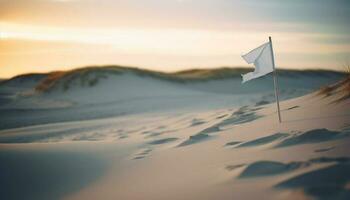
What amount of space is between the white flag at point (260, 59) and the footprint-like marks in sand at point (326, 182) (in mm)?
1976

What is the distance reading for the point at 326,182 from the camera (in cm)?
244

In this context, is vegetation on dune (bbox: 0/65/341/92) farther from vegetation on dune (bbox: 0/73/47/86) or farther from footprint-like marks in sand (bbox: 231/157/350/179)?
vegetation on dune (bbox: 0/73/47/86)

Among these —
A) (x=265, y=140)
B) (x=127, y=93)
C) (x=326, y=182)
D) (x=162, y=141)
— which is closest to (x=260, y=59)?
(x=265, y=140)

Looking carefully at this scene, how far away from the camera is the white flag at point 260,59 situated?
4.54 m

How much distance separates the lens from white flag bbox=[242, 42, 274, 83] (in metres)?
4.54

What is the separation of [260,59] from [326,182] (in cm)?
239

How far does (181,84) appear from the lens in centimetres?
2277

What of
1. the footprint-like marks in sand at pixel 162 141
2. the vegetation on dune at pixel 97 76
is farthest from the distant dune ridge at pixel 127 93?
the footprint-like marks in sand at pixel 162 141

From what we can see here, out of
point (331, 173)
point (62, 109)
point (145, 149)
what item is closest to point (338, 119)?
point (331, 173)

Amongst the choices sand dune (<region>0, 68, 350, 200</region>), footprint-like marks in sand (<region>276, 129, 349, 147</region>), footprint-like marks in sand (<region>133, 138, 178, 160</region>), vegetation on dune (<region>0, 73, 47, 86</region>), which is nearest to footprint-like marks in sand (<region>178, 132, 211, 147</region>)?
sand dune (<region>0, 68, 350, 200</region>)

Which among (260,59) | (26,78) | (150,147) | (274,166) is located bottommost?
(150,147)

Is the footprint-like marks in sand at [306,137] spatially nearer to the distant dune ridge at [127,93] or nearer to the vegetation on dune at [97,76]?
the distant dune ridge at [127,93]

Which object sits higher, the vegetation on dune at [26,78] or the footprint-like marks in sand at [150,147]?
the vegetation on dune at [26,78]

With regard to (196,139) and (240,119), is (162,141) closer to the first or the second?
(196,139)
